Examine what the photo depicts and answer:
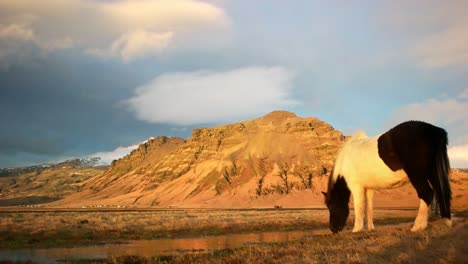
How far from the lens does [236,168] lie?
415ft

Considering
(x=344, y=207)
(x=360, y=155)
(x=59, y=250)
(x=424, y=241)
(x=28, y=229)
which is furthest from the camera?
(x=28, y=229)

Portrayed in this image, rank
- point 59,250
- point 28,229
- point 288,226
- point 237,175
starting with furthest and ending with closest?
point 237,175
point 288,226
point 28,229
point 59,250

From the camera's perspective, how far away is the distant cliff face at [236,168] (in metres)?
114

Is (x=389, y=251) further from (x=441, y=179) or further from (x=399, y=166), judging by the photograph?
(x=399, y=166)

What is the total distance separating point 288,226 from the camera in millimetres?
39188

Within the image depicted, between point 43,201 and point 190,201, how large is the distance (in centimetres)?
8583

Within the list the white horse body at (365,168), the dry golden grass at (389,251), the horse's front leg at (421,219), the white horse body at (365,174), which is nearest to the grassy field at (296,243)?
the dry golden grass at (389,251)

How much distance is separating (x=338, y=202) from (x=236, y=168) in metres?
113

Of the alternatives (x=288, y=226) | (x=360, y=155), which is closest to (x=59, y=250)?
(x=360, y=155)

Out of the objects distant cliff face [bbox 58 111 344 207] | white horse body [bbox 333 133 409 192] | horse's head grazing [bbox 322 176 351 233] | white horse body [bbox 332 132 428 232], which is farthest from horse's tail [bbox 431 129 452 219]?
distant cliff face [bbox 58 111 344 207]

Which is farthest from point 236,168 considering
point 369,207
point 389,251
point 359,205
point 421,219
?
point 389,251

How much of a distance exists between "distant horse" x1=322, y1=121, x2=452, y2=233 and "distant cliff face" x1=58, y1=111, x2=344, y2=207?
9262cm

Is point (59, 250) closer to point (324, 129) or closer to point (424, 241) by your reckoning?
point (424, 241)

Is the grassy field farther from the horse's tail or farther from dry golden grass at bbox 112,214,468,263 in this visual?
the horse's tail
